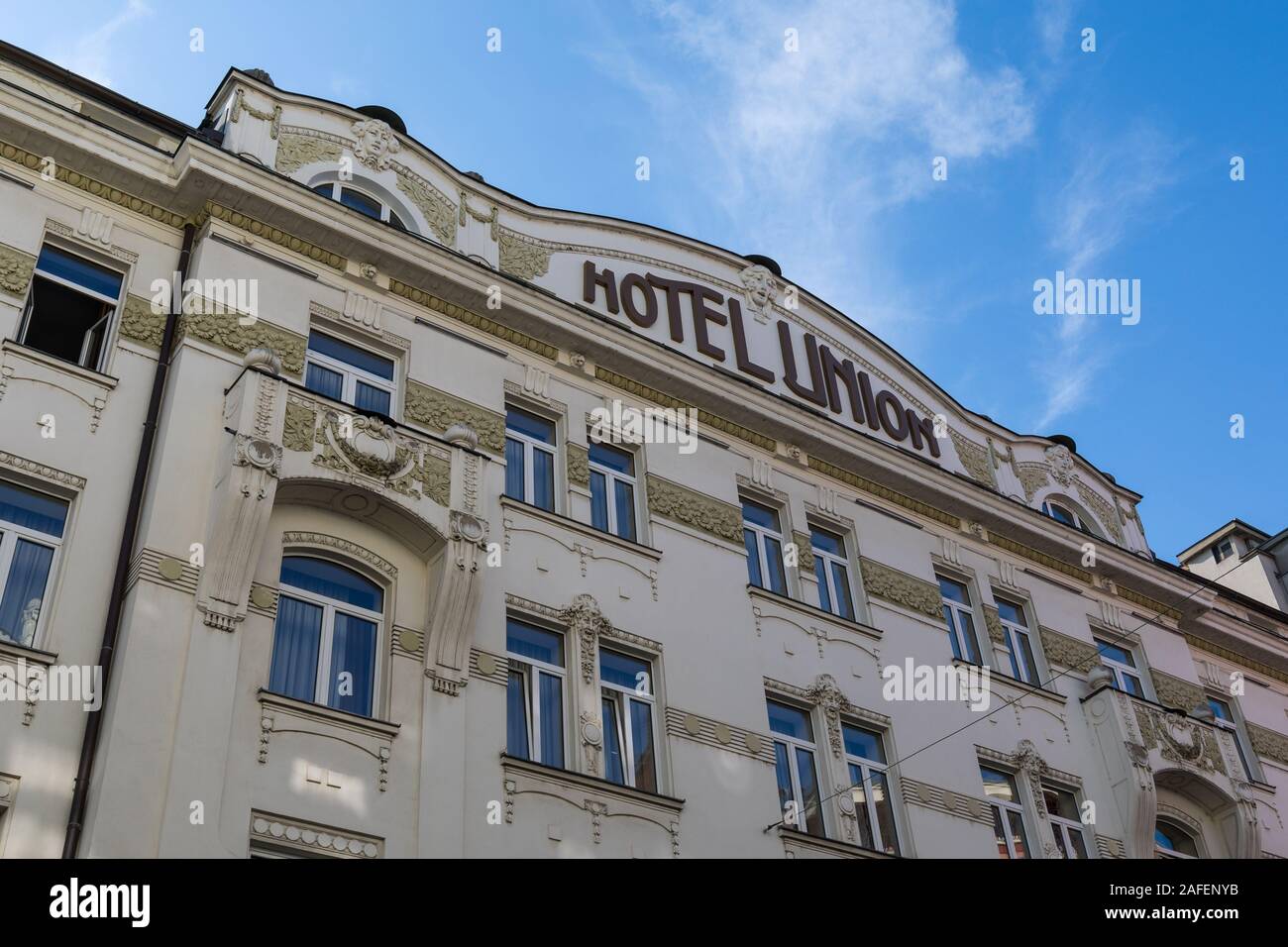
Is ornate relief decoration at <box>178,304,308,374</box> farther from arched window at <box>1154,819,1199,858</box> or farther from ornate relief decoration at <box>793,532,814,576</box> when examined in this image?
arched window at <box>1154,819,1199,858</box>

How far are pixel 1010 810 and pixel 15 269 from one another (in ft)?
42.2

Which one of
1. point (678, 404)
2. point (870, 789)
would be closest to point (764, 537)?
point (678, 404)

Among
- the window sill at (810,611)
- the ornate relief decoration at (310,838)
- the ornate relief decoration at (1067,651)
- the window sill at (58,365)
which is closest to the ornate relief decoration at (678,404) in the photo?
the window sill at (810,611)

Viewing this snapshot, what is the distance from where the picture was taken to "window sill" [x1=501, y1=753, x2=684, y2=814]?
13500 millimetres

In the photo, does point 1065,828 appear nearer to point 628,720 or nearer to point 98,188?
point 628,720

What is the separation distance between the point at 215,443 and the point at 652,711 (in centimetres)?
528

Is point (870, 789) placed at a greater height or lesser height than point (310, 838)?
greater

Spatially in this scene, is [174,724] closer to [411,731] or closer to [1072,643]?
[411,731]

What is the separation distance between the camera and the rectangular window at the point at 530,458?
16.2 meters

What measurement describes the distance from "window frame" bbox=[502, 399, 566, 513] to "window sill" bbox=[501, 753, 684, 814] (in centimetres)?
330

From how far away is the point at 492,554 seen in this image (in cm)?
1485

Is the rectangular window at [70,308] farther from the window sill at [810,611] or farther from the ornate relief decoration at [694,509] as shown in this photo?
the window sill at [810,611]

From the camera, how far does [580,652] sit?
14992 mm

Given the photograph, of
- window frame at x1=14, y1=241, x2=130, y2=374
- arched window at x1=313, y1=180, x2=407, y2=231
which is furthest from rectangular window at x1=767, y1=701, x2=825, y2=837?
window frame at x1=14, y1=241, x2=130, y2=374
